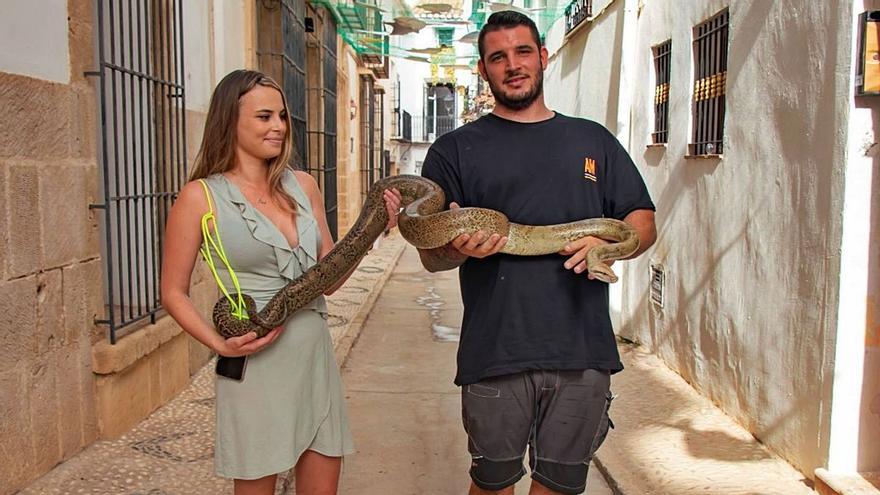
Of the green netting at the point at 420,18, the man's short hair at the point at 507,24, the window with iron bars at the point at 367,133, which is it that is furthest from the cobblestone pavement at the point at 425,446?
the window with iron bars at the point at 367,133

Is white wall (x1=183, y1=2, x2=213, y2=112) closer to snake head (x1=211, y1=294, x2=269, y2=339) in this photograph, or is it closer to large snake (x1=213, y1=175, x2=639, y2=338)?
large snake (x1=213, y1=175, x2=639, y2=338)

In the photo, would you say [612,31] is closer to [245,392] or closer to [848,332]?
[848,332]

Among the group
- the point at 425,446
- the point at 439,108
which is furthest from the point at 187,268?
the point at 439,108

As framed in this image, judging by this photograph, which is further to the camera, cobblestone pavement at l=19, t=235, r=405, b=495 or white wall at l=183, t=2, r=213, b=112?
white wall at l=183, t=2, r=213, b=112

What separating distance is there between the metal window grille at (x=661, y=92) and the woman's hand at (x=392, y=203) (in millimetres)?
4779

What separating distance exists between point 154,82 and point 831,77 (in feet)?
14.6

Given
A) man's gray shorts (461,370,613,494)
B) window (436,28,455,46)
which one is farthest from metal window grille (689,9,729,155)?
window (436,28,455,46)

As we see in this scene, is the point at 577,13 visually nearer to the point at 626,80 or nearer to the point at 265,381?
the point at 626,80

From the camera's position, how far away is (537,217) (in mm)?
2994

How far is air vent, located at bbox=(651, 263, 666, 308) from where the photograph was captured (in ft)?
23.9

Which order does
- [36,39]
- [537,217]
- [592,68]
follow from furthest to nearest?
[592,68] → [36,39] → [537,217]

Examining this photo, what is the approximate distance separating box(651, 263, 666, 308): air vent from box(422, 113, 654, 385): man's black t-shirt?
440 cm

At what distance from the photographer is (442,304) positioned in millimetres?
11500

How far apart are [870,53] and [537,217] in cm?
221
